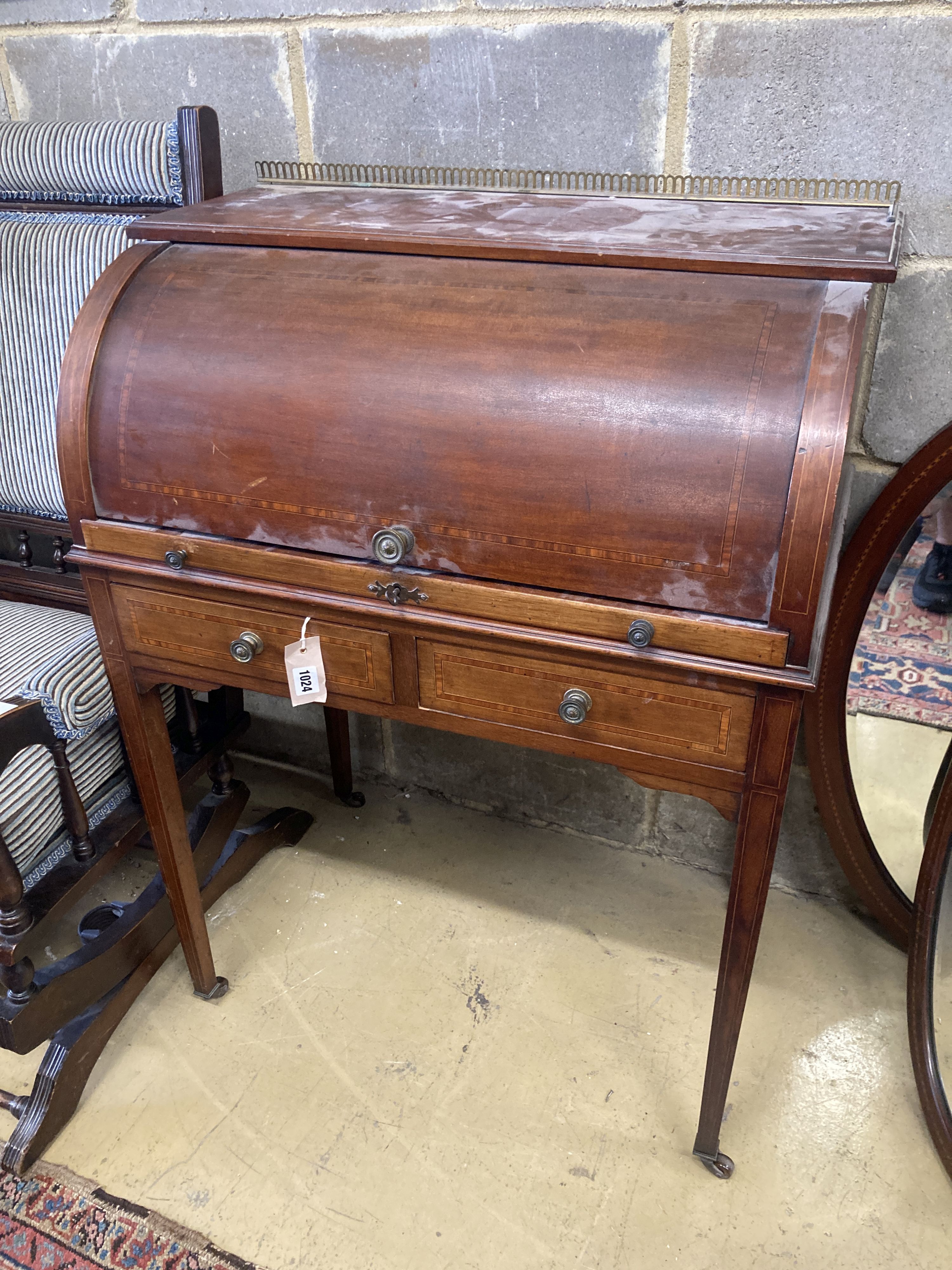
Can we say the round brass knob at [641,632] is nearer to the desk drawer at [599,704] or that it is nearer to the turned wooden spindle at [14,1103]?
the desk drawer at [599,704]

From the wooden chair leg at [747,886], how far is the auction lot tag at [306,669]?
553 millimetres

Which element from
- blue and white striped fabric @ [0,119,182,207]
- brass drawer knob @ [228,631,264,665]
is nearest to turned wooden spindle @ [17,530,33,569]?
blue and white striped fabric @ [0,119,182,207]

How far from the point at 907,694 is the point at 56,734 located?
136 cm

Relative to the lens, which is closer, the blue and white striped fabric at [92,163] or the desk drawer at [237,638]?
the desk drawer at [237,638]

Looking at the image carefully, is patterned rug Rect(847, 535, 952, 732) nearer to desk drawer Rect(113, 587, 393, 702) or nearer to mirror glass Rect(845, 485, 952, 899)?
mirror glass Rect(845, 485, 952, 899)

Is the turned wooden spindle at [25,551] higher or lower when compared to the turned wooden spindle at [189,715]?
higher

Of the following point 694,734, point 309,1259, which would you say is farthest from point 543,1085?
point 694,734

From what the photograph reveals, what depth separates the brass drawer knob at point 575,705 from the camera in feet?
3.72

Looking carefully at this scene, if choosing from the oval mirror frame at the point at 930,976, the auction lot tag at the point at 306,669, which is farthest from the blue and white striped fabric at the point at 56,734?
the oval mirror frame at the point at 930,976

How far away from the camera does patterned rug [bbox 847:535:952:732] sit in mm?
1533

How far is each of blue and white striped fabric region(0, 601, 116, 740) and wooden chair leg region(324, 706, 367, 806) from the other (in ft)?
1.89

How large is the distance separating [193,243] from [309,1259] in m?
1.43

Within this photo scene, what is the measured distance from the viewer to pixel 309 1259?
4.39ft

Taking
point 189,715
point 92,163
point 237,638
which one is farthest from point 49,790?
point 92,163
